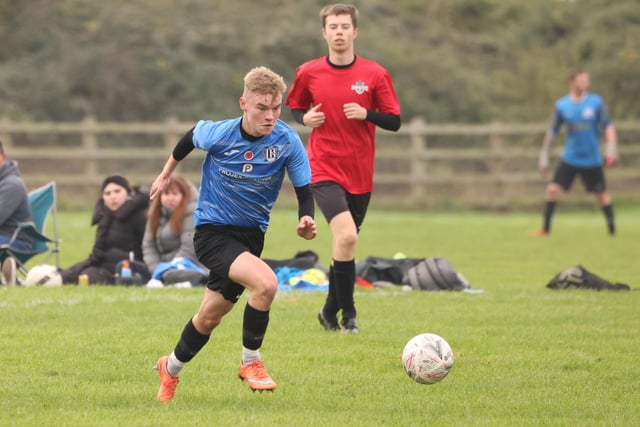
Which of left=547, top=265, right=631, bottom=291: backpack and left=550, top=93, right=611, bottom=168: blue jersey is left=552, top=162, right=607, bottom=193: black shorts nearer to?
left=550, top=93, right=611, bottom=168: blue jersey

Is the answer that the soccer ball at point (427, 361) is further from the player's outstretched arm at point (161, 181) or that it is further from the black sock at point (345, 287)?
the black sock at point (345, 287)

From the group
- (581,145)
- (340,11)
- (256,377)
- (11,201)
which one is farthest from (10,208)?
(581,145)

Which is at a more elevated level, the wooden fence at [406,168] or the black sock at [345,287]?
the black sock at [345,287]

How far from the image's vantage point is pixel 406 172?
29469 mm

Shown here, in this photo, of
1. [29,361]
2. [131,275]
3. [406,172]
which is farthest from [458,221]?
[29,361]

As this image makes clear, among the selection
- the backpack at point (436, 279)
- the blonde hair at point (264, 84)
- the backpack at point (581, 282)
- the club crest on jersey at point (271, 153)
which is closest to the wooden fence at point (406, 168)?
the backpack at point (436, 279)

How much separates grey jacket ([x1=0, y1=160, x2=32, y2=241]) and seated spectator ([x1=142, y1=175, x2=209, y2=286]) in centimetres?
124

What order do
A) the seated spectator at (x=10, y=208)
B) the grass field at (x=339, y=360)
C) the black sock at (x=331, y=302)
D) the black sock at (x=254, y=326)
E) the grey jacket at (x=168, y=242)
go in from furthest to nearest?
1. the grey jacket at (x=168, y=242)
2. the seated spectator at (x=10, y=208)
3. the black sock at (x=331, y=302)
4. the black sock at (x=254, y=326)
5. the grass field at (x=339, y=360)

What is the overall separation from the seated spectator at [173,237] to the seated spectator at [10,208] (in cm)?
123

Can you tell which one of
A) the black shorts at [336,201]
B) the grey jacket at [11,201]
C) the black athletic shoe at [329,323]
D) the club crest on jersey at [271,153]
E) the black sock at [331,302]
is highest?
the club crest on jersey at [271,153]

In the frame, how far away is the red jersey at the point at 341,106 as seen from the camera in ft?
28.1

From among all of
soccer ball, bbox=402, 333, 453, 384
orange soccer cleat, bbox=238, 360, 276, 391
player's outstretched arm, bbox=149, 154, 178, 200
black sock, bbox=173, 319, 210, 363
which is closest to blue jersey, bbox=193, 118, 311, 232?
player's outstretched arm, bbox=149, 154, 178, 200

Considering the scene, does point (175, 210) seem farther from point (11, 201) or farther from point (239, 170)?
point (239, 170)

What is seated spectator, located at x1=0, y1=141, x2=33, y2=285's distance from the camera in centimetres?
1123
